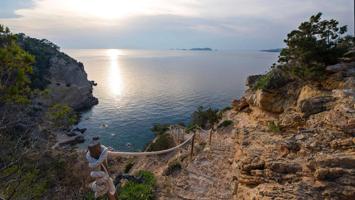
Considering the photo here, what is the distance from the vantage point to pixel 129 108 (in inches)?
2315

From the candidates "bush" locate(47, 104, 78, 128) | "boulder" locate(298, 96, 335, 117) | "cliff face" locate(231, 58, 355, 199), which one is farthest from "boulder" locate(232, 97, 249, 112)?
"bush" locate(47, 104, 78, 128)

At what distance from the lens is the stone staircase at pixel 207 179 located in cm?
1042

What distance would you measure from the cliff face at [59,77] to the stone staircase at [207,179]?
43004mm

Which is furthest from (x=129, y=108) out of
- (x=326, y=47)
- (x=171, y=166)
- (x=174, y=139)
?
(x=326, y=47)

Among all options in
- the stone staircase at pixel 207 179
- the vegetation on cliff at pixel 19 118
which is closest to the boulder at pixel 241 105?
the stone staircase at pixel 207 179

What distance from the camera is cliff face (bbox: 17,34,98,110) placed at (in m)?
55.6

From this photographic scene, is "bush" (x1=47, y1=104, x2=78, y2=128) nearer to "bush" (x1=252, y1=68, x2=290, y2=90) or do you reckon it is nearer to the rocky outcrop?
"bush" (x1=252, y1=68, x2=290, y2=90)

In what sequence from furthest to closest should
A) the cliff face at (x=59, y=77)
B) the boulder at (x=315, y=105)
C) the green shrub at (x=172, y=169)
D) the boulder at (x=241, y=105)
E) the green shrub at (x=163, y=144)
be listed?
the cliff face at (x=59, y=77)
the green shrub at (x=163, y=144)
the boulder at (x=241, y=105)
the green shrub at (x=172, y=169)
the boulder at (x=315, y=105)

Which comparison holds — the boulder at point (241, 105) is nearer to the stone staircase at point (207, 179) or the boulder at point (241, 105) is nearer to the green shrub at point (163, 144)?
the stone staircase at point (207, 179)

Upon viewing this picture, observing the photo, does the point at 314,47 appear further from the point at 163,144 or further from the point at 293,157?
the point at 163,144

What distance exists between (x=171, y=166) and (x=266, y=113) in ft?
19.9

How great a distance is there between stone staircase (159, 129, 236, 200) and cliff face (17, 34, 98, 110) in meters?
43.0

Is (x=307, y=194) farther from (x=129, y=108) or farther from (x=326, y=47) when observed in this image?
(x=129, y=108)

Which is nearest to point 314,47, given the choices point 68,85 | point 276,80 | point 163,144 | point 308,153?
point 276,80
